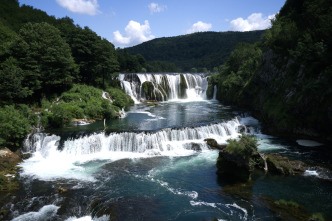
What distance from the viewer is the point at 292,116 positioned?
74.3 ft

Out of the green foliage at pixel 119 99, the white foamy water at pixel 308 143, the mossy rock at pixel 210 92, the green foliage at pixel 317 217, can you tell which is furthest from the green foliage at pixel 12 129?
the mossy rock at pixel 210 92

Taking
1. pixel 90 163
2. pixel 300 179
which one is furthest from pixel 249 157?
pixel 90 163

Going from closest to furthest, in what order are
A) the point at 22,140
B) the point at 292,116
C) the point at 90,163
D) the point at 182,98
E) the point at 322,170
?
the point at 322,170 < the point at 90,163 < the point at 22,140 < the point at 292,116 < the point at 182,98

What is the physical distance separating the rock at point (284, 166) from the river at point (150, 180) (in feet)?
1.72

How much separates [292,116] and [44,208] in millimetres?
22706

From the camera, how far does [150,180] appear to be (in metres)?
15.0

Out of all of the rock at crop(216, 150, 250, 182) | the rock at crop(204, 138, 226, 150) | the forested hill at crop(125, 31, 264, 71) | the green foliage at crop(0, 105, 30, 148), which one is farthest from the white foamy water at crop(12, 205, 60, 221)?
the forested hill at crop(125, 31, 264, 71)

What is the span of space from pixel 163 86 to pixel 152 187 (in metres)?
39.9

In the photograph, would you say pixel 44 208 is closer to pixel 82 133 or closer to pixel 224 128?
pixel 82 133

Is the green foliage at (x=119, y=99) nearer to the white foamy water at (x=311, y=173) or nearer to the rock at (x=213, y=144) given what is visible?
the rock at (x=213, y=144)

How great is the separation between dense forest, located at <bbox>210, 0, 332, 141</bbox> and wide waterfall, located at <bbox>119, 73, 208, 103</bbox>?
66.4 feet

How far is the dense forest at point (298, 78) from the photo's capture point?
1939cm

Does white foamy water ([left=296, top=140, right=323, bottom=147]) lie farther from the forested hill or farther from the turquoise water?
the forested hill

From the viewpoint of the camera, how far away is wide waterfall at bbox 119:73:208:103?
49062 millimetres
